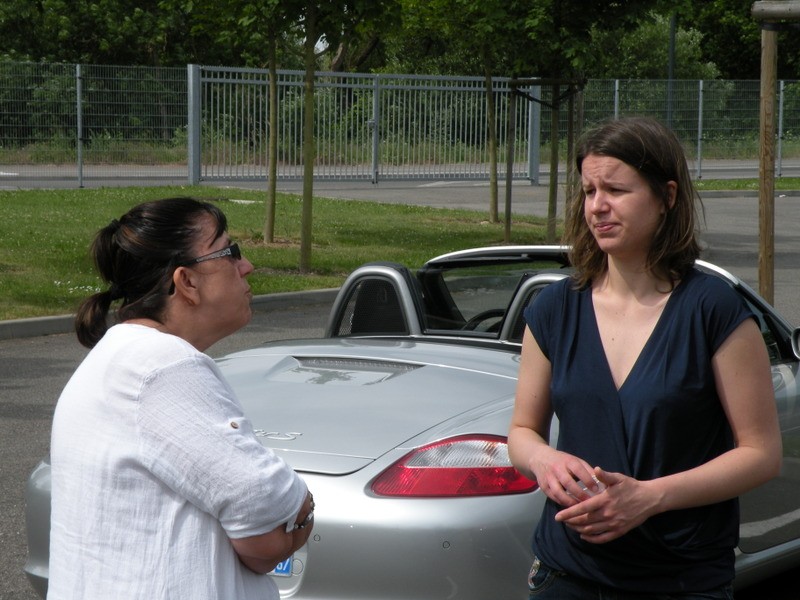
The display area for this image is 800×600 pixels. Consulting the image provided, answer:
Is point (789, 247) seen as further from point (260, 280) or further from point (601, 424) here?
point (601, 424)

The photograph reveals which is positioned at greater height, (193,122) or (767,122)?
(193,122)

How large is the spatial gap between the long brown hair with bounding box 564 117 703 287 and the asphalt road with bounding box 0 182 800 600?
2.76 meters

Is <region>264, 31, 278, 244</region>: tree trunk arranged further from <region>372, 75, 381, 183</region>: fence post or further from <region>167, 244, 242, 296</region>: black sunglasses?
<region>167, 244, 242, 296</region>: black sunglasses

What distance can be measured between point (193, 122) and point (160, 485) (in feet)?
79.3

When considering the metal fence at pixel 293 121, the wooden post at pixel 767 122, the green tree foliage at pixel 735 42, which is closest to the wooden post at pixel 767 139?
the wooden post at pixel 767 122

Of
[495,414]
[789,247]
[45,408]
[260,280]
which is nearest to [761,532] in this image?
[495,414]

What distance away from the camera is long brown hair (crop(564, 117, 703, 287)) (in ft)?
8.32

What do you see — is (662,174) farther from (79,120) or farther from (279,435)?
→ (79,120)

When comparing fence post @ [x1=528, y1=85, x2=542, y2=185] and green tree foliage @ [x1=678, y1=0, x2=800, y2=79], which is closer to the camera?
fence post @ [x1=528, y1=85, x2=542, y2=185]

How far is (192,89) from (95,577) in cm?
2426

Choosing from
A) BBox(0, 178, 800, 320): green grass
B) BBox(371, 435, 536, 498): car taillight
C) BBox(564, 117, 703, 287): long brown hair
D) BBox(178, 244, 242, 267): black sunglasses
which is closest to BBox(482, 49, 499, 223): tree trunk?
BBox(0, 178, 800, 320): green grass

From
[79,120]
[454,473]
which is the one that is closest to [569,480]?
[454,473]

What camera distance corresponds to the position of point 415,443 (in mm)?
3662

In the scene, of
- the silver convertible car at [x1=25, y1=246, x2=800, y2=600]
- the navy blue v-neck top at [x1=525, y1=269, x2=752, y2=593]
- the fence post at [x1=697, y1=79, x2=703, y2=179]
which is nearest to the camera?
the navy blue v-neck top at [x1=525, y1=269, x2=752, y2=593]
